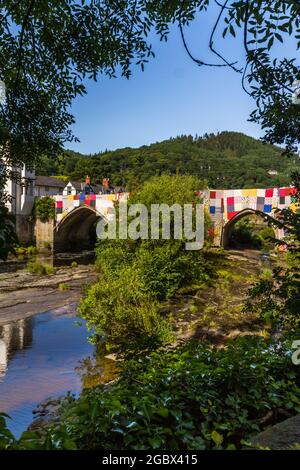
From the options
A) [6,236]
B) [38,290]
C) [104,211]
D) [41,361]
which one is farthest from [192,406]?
[104,211]

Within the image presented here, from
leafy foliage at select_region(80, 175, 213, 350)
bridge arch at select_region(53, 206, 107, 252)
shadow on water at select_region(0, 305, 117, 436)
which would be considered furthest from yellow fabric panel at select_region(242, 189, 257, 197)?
shadow on water at select_region(0, 305, 117, 436)

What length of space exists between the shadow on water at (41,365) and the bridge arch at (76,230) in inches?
1088

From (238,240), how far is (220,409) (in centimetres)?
4220

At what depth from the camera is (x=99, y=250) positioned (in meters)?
21.4

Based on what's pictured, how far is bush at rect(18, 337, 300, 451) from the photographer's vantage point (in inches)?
135

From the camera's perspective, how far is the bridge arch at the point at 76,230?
46.6 metres

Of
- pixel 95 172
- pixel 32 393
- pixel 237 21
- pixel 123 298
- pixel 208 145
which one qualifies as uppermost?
pixel 208 145

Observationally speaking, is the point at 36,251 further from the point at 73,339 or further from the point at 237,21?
the point at 237,21

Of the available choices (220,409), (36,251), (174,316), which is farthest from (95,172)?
(220,409)

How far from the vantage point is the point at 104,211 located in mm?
43219

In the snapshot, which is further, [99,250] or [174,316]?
[99,250]

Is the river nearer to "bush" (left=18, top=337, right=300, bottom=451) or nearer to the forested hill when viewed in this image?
"bush" (left=18, top=337, right=300, bottom=451)

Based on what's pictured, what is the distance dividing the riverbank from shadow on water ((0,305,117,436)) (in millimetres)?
1975

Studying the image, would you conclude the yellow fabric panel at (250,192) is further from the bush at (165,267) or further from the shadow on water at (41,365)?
the shadow on water at (41,365)
